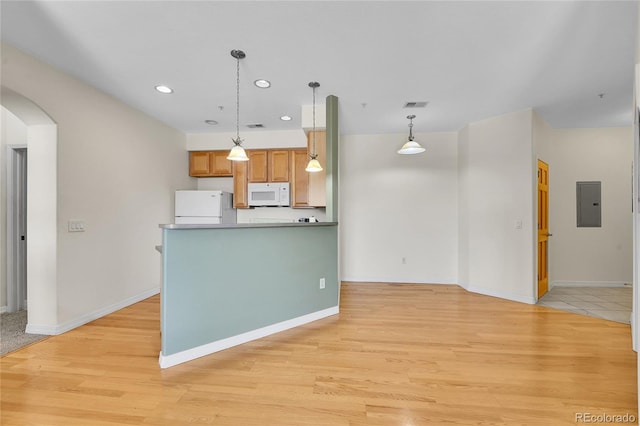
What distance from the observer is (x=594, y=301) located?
370 cm

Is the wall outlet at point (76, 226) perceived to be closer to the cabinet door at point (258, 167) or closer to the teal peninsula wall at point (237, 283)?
the teal peninsula wall at point (237, 283)

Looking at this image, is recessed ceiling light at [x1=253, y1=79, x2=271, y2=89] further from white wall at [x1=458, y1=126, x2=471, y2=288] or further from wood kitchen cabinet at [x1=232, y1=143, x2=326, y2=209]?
white wall at [x1=458, y1=126, x2=471, y2=288]

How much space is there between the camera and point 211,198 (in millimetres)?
4473

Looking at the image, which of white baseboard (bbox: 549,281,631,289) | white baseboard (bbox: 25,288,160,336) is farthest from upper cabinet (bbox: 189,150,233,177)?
white baseboard (bbox: 549,281,631,289)

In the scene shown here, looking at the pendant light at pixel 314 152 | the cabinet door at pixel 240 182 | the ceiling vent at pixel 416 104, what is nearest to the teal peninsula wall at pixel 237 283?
the pendant light at pixel 314 152

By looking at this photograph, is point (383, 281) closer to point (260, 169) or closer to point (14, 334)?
point (260, 169)

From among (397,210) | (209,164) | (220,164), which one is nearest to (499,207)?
(397,210)

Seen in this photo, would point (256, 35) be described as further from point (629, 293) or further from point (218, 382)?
point (629, 293)

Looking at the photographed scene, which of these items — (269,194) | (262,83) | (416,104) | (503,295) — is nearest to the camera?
(262,83)

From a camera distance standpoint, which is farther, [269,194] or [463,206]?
[269,194]

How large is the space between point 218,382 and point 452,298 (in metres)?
3.30

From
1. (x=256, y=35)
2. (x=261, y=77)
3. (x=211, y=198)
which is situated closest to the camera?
(x=256, y=35)

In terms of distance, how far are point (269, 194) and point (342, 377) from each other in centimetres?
326

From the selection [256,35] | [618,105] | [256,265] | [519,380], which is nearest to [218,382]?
[256,265]
